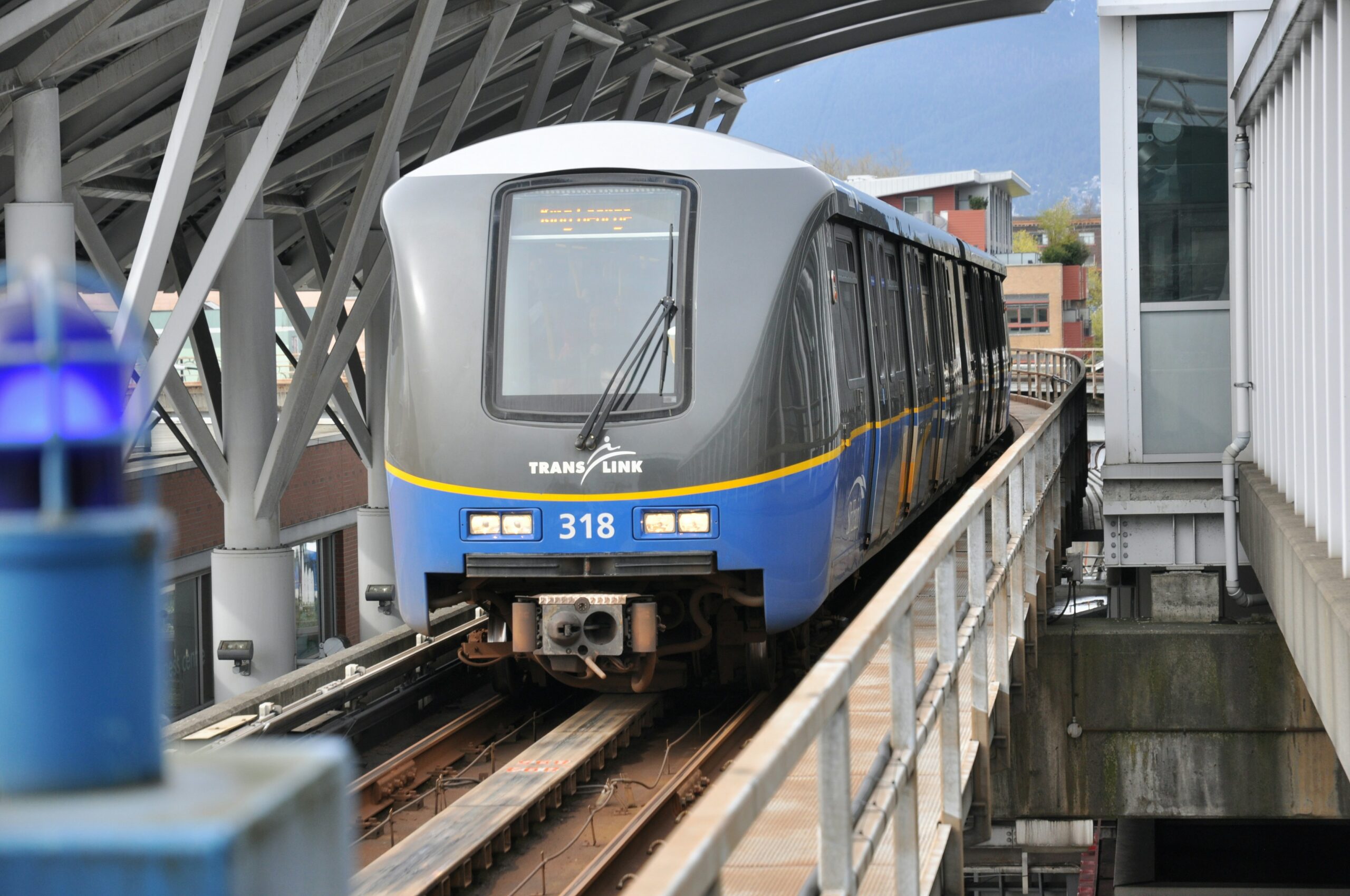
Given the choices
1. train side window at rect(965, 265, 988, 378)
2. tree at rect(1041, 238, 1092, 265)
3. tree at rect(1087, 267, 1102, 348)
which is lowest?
train side window at rect(965, 265, 988, 378)

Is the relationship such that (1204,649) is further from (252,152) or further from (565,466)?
(252,152)

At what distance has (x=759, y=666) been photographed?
32.3 feet

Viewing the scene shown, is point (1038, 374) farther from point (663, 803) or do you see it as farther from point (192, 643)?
point (663, 803)

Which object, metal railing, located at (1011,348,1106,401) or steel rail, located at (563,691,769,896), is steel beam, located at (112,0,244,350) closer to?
steel rail, located at (563,691,769,896)

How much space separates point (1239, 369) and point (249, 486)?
29.7 ft

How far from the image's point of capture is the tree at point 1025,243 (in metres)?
124

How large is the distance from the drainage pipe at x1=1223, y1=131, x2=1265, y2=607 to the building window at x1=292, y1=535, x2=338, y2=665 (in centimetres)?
1685

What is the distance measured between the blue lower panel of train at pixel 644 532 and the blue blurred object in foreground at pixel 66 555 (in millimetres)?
7357

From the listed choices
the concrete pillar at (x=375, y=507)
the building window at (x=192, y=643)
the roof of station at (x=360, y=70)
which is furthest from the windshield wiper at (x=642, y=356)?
the building window at (x=192, y=643)

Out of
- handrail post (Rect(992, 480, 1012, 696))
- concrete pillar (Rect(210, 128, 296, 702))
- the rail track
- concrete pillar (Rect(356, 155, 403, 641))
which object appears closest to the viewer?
the rail track

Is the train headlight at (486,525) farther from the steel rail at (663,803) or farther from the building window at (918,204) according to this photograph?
the building window at (918,204)

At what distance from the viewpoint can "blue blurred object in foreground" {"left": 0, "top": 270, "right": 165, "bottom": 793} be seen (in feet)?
3.79

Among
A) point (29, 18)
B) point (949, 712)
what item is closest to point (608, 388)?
point (949, 712)

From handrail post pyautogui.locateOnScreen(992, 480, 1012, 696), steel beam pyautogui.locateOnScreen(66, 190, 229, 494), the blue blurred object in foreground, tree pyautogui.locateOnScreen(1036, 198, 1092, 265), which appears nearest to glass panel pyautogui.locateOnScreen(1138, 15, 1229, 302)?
handrail post pyautogui.locateOnScreen(992, 480, 1012, 696)
